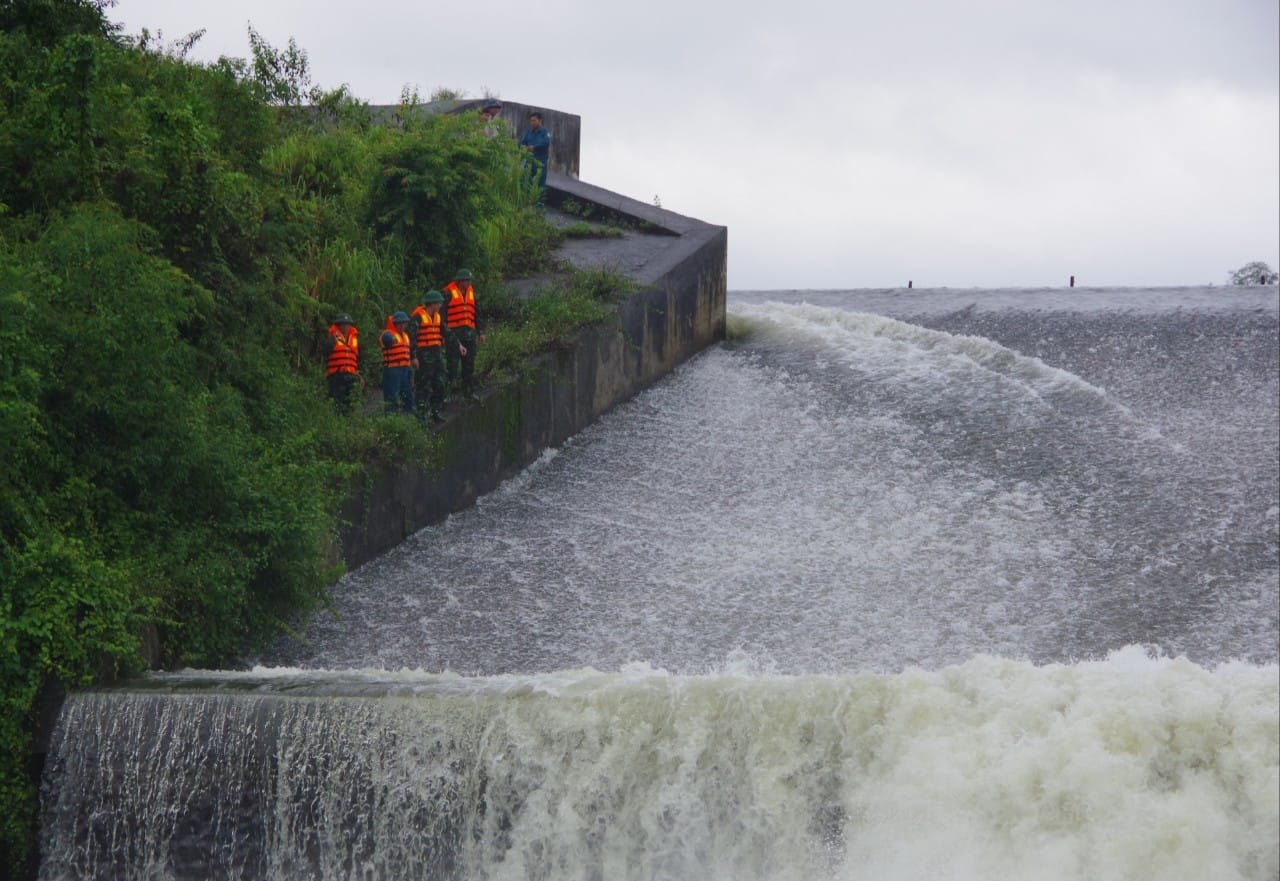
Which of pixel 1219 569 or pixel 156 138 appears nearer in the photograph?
pixel 1219 569

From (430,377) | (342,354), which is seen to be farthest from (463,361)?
(342,354)

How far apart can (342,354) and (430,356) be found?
0.82 meters

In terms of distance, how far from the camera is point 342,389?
47.1ft

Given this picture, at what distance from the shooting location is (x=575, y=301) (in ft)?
56.7

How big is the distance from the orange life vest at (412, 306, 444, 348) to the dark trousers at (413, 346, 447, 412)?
0.15ft

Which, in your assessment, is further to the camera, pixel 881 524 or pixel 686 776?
pixel 881 524

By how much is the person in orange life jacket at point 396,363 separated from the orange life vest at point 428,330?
0.16 m

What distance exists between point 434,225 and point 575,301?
1.79 metres

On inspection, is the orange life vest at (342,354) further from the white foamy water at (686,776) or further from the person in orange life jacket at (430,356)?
the white foamy water at (686,776)

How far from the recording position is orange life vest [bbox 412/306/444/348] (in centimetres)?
1426

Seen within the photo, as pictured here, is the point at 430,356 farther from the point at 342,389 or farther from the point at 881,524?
the point at 881,524

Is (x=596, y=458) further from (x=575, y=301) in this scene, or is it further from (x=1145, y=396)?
(x=1145, y=396)

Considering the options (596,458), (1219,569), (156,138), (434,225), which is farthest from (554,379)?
(1219,569)

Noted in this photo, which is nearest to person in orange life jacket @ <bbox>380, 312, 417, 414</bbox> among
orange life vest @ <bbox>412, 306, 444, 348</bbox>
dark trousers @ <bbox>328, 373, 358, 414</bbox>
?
orange life vest @ <bbox>412, 306, 444, 348</bbox>
